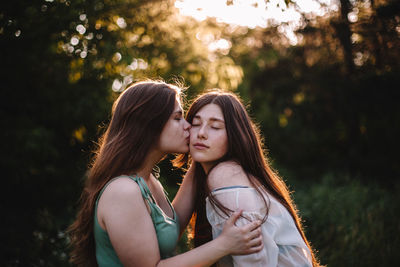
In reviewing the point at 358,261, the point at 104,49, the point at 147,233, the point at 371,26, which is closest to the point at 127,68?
the point at 104,49

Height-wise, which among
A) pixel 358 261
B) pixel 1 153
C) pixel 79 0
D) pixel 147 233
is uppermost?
pixel 79 0

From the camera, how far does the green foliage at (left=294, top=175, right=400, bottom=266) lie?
12.5 ft

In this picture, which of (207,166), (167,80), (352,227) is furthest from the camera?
(167,80)

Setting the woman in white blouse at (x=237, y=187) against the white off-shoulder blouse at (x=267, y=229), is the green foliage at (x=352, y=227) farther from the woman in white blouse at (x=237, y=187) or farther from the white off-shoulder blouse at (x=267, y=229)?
the white off-shoulder blouse at (x=267, y=229)

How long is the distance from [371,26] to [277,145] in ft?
A: 14.3

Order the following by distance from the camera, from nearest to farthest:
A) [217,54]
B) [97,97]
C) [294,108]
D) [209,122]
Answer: [209,122], [97,97], [217,54], [294,108]

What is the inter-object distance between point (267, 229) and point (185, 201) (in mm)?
830

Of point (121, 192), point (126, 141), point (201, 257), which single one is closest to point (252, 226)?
point (201, 257)

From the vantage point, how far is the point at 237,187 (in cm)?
220

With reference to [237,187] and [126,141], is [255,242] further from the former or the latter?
[126,141]

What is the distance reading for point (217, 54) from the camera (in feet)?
20.2

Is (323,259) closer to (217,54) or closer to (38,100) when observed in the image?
(217,54)

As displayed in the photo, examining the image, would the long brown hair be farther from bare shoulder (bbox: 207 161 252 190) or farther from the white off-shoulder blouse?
the white off-shoulder blouse

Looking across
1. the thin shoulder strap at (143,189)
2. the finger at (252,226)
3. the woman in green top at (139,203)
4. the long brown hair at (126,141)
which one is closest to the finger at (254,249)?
the woman in green top at (139,203)
